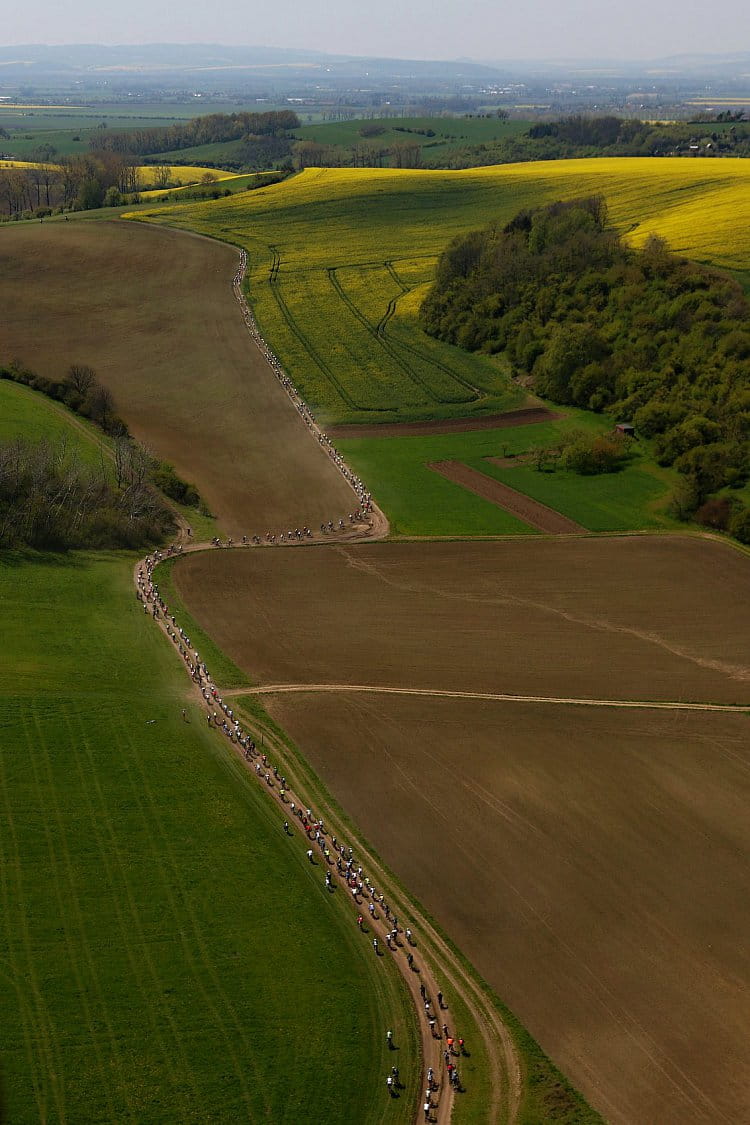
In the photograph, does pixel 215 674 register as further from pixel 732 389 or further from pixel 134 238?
pixel 134 238

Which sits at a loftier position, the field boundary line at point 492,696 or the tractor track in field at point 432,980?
the field boundary line at point 492,696

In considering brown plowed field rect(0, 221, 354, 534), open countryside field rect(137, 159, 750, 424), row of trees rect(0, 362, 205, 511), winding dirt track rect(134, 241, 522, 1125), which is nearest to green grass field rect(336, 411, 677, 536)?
brown plowed field rect(0, 221, 354, 534)

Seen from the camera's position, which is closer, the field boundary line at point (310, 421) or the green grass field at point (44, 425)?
the field boundary line at point (310, 421)

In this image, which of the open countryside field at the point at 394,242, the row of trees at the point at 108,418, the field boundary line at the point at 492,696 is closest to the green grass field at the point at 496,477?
the open countryside field at the point at 394,242

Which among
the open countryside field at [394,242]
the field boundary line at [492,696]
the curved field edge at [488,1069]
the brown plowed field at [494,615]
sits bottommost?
the curved field edge at [488,1069]

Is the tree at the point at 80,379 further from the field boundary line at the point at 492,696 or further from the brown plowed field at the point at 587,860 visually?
the brown plowed field at the point at 587,860

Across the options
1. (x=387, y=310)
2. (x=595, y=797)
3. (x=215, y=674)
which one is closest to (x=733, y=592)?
(x=595, y=797)

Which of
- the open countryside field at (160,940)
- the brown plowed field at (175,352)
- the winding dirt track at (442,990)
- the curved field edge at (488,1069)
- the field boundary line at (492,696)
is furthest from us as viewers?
the brown plowed field at (175,352)
